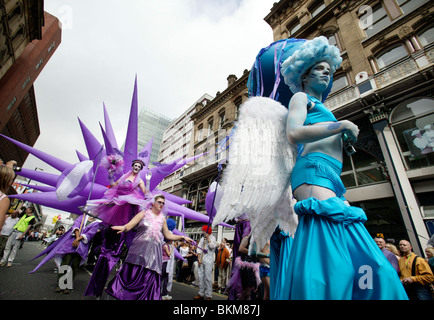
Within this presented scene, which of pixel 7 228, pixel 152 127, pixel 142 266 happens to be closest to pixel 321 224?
pixel 142 266

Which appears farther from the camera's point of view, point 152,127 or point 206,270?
point 152,127

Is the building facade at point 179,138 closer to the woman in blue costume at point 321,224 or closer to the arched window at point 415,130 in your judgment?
the arched window at point 415,130

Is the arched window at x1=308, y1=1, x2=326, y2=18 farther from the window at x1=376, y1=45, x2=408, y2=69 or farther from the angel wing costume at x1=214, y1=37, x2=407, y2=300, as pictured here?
the angel wing costume at x1=214, y1=37, x2=407, y2=300

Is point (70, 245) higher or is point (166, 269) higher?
point (70, 245)

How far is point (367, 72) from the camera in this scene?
27.7 feet

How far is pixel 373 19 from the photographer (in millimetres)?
9398

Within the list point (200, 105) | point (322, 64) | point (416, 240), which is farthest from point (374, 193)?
point (200, 105)

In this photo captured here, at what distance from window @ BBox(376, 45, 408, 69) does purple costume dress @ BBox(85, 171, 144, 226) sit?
1054cm

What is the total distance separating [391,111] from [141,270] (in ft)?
30.8

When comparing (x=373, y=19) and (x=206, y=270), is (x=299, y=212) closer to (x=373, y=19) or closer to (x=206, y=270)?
(x=206, y=270)

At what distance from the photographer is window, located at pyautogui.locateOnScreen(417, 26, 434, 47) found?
7.41 metres

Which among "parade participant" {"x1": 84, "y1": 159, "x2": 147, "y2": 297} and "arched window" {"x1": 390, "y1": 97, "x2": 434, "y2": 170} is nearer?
"parade participant" {"x1": 84, "y1": 159, "x2": 147, "y2": 297}

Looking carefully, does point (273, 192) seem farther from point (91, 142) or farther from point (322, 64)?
point (91, 142)

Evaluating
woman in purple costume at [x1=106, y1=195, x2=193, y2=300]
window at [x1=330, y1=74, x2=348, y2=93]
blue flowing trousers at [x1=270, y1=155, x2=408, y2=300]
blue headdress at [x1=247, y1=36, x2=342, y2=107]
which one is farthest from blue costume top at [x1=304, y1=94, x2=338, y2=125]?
window at [x1=330, y1=74, x2=348, y2=93]
